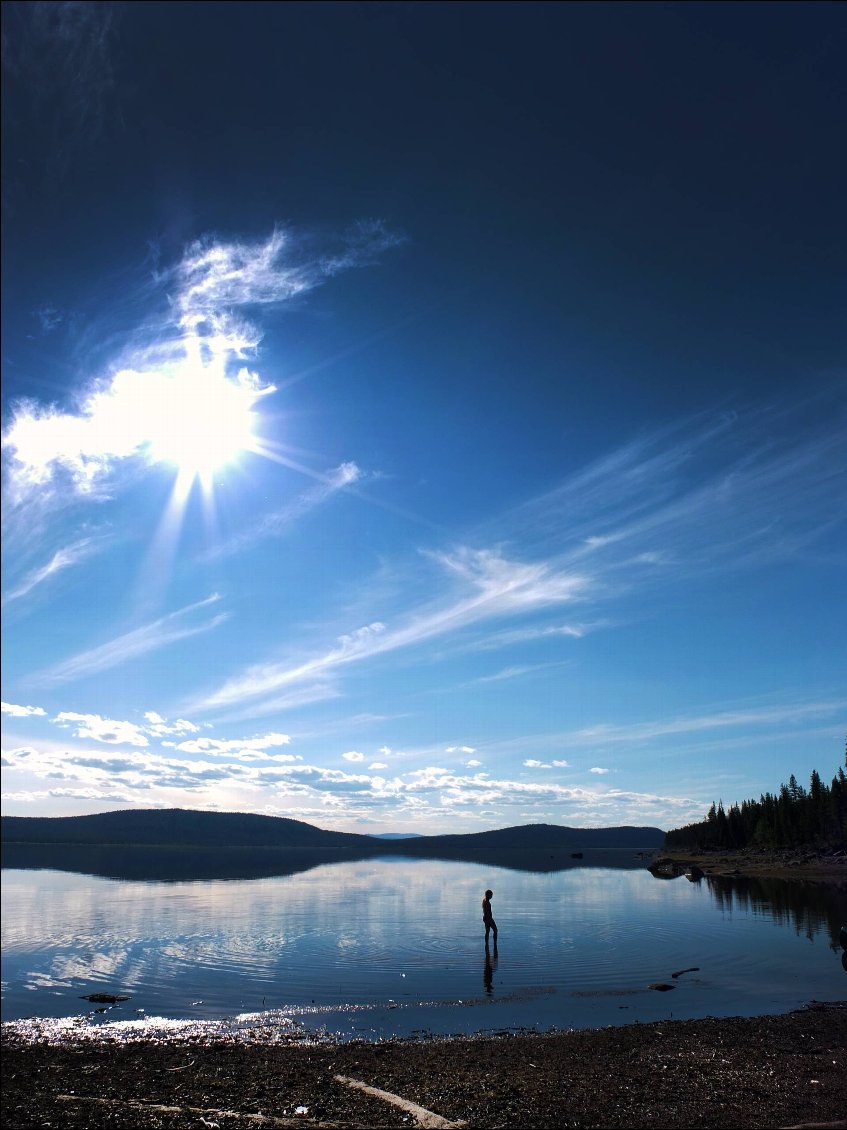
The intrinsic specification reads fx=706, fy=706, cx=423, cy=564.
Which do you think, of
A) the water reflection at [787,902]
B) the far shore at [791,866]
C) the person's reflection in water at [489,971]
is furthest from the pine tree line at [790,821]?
the person's reflection in water at [489,971]

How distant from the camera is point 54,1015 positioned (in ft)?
85.6

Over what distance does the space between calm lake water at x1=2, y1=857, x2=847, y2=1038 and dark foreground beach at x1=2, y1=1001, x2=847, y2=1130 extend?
318 centimetres

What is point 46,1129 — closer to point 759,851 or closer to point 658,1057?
point 658,1057

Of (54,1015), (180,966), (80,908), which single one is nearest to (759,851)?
(80,908)

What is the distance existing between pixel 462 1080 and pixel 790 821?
5680 inches

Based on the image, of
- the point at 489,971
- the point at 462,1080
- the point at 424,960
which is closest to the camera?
the point at 462,1080

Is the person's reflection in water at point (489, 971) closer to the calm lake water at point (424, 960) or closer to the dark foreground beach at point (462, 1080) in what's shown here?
the calm lake water at point (424, 960)

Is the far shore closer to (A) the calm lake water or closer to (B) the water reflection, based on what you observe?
(B) the water reflection

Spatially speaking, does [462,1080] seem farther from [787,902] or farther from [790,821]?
[790,821]

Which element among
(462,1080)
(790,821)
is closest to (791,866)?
(790,821)

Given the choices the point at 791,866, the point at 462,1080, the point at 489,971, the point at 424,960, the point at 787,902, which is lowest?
the point at 791,866

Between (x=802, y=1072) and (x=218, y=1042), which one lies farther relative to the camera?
(x=218, y=1042)

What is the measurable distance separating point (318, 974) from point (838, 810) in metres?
117

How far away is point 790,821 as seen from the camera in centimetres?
13725
